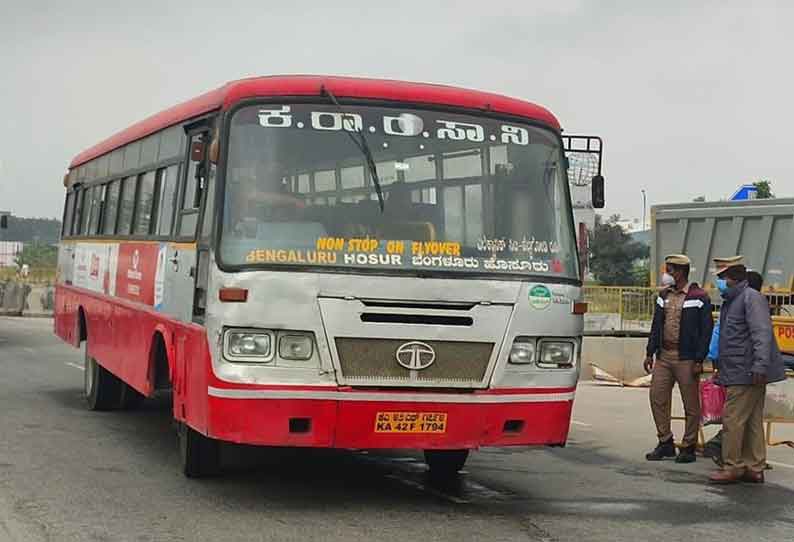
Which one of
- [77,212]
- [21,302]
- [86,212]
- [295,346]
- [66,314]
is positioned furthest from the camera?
[21,302]

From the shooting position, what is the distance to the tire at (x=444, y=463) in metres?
10.1

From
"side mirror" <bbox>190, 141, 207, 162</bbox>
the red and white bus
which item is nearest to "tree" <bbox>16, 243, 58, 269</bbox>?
"side mirror" <bbox>190, 141, 207, 162</bbox>

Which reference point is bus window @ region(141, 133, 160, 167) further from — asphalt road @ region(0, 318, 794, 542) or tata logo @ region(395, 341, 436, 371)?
tata logo @ region(395, 341, 436, 371)

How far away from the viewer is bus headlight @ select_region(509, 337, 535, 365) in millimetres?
8562

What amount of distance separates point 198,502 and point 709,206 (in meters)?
16.0

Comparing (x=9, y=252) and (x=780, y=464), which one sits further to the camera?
(x=9, y=252)

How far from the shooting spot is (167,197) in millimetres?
10633

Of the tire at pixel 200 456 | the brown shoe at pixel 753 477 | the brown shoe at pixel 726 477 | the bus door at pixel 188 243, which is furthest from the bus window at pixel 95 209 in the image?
the brown shoe at pixel 753 477

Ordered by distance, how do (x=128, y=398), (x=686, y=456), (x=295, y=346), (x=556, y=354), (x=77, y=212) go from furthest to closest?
(x=77, y=212) → (x=128, y=398) → (x=686, y=456) → (x=556, y=354) → (x=295, y=346)

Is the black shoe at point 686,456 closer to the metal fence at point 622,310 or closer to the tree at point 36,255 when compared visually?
the metal fence at point 622,310

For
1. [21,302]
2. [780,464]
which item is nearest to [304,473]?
[780,464]

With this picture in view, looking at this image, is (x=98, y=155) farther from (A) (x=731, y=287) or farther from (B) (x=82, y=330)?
(A) (x=731, y=287)

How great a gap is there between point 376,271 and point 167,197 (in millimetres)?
3002

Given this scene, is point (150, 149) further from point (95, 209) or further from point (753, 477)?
point (753, 477)
